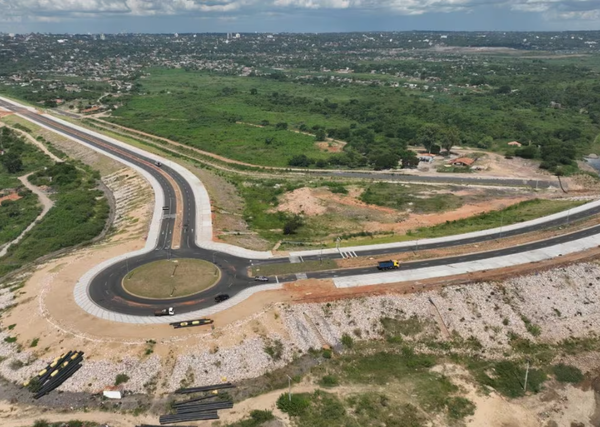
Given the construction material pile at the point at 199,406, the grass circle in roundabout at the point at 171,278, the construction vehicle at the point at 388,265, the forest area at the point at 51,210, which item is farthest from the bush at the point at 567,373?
the forest area at the point at 51,210

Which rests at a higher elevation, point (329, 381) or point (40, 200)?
point (329, 381)

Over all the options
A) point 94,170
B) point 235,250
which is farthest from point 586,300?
point 94,170

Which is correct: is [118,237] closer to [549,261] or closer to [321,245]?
[321,245]

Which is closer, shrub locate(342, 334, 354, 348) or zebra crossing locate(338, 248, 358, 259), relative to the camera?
shrub locate(342, 334, 354, 348)

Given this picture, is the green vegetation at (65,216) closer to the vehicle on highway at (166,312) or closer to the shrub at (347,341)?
the vehicle on highway at (166,312)

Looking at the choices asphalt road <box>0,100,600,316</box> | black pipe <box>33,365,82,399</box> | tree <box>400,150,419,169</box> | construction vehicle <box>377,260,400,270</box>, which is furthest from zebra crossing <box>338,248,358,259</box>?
tree <box>400,150,419,169</box>

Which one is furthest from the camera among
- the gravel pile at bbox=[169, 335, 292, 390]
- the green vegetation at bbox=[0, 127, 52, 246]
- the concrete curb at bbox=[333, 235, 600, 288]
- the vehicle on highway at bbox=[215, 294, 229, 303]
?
the green vegetation at bbox=[0, 127, 52, 246]

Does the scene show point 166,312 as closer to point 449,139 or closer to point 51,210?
point 51,210

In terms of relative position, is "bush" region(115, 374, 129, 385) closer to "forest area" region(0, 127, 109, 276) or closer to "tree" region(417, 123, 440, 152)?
"forest area" region(0, 127, 109, 276)

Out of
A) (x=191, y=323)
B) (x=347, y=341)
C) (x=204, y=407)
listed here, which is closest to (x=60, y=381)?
(x=191, y=323)
